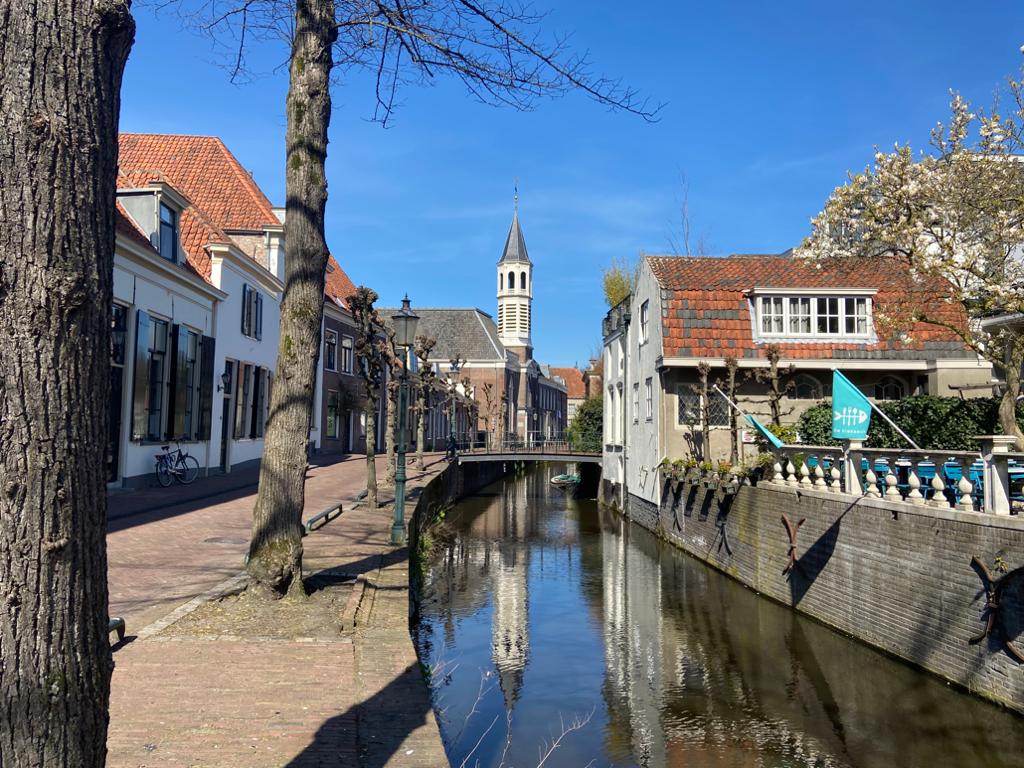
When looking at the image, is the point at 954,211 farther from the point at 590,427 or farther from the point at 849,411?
the point at 590,427

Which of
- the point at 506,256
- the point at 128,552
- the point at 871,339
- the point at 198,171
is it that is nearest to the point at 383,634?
the point at 128,552

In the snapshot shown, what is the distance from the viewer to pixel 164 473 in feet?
59.8

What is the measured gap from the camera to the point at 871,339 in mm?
20938

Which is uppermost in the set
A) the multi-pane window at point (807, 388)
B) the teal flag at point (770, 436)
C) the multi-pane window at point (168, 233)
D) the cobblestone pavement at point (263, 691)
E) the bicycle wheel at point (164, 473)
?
the multi-pane window at point (168, 233)

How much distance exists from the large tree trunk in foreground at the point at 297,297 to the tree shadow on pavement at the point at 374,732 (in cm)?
247

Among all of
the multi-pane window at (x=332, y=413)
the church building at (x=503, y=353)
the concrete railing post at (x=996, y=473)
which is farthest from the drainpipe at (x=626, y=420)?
the church building at (x=503, y=353)

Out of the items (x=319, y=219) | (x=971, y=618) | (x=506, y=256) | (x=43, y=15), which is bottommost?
(x=971, y=618)

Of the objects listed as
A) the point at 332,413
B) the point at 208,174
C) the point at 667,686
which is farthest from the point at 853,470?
the point at 332,413

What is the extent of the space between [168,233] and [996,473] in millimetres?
17162

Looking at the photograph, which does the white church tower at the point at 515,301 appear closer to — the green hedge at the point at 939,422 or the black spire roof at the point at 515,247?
the black spire roof at the point at 515,247

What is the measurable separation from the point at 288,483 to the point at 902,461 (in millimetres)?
7412

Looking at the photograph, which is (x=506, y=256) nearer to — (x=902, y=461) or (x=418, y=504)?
(x=418, y=504)

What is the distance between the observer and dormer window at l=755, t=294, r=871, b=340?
21031mm

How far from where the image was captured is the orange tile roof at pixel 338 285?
117ft
